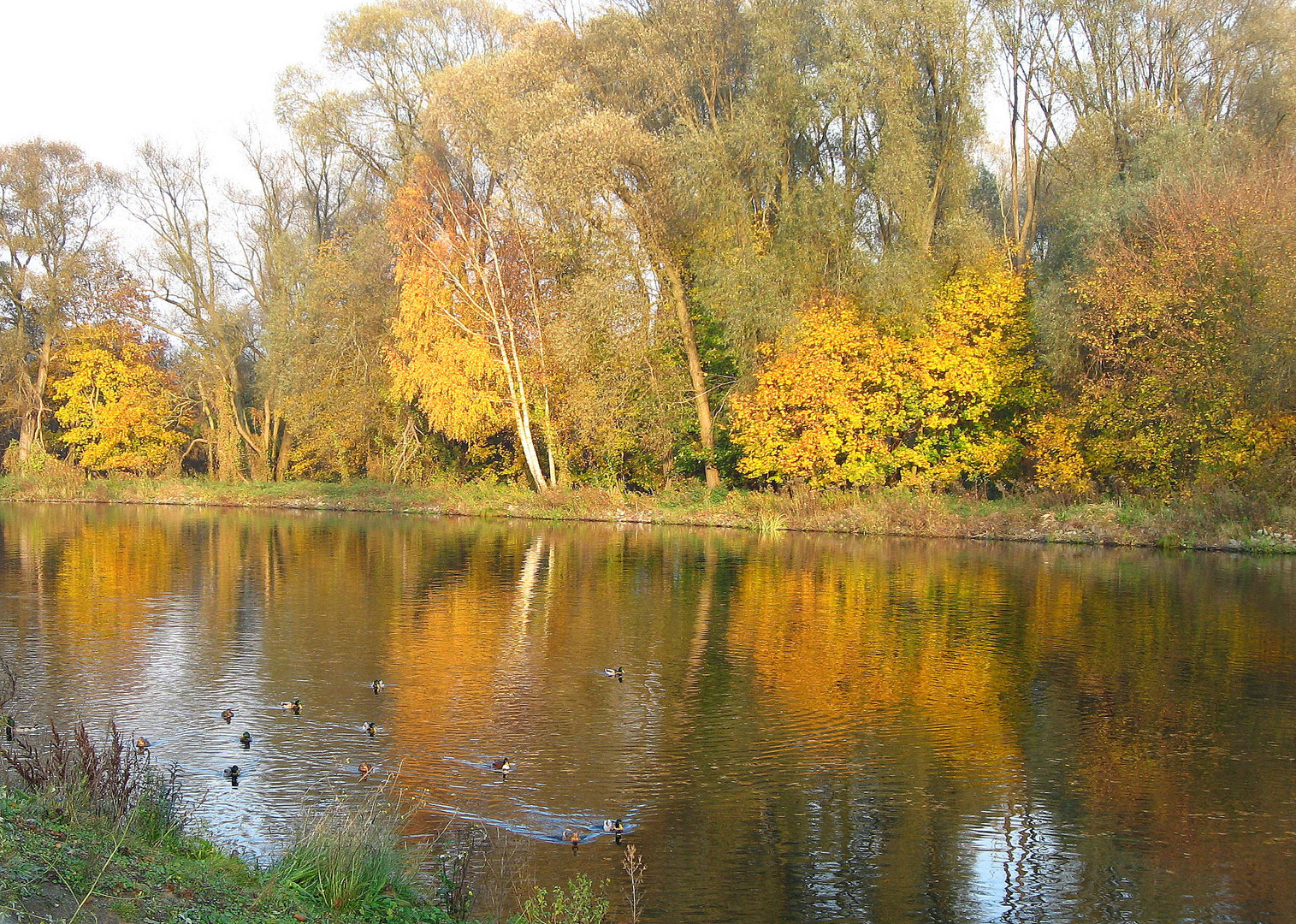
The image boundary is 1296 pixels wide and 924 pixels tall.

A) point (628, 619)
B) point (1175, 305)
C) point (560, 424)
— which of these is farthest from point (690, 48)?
point (628, 619)

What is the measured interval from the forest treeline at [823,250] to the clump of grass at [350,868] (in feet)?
93.4

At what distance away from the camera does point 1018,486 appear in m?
37.3

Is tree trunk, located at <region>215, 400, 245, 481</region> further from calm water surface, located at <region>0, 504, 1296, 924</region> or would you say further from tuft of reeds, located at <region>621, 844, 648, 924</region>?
tuft of reeds, located at <region>621, 844, 648, 924</region>

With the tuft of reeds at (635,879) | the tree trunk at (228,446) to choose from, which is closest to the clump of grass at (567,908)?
the tuft of reeds at (635,879)

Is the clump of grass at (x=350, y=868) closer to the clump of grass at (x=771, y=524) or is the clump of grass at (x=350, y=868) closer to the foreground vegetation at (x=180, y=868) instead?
the foreground vegetation at (x=180, y=868)

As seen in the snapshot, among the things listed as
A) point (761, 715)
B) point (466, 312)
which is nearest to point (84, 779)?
point (761, 715)

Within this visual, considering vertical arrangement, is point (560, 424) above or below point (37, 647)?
above

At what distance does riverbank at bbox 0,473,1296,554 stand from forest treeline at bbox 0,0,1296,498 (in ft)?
3.42

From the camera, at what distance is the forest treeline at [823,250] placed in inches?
1270

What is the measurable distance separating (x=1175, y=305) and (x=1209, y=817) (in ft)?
81.8

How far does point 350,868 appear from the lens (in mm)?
7188

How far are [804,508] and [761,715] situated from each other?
82.0ft

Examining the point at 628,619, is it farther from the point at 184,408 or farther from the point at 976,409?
the point at 184,408

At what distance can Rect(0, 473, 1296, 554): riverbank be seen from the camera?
31000 mm
